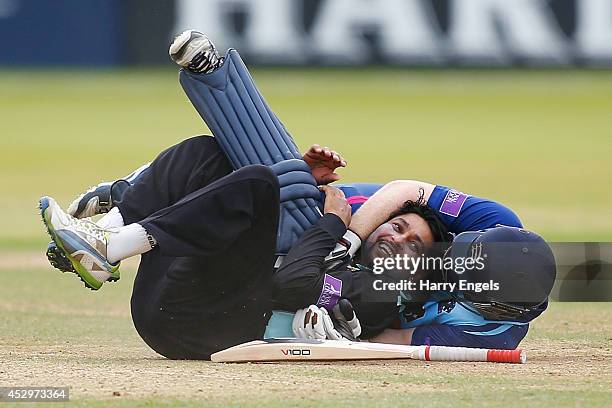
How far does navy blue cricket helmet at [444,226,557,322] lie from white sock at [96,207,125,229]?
127 cm

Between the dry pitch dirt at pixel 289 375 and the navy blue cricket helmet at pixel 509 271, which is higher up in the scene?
the navy blue cricket helmet at pixel 509 271

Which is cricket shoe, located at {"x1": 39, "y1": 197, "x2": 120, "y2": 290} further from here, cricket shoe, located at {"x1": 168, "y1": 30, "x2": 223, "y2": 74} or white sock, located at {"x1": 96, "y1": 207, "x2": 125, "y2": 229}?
cricket shoe, located at {"x1": 168, "y1": 30, "x2": 223, "y2": 74}

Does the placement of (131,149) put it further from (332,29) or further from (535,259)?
(535,259)

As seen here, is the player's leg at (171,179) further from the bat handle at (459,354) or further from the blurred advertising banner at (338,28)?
the blurred advertising banner at (338,28)

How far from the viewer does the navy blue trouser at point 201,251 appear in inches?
180

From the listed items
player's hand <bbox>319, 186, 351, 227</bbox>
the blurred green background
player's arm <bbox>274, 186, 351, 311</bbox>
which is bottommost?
the blurred green background

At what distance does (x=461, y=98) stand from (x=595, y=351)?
587 inches

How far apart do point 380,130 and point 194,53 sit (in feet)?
40.3

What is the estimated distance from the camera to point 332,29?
20.5 meters

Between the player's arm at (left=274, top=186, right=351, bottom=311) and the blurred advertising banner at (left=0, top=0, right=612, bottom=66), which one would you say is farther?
the blurred advertising banner at (left=0, top=0, right=612, bottom=66)

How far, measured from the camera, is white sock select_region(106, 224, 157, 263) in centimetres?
457

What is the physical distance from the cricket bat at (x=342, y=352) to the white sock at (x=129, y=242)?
0.58 meters

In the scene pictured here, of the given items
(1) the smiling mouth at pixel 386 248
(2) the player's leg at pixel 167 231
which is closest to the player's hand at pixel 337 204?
(1) the smiling mouth at pixel 386 248

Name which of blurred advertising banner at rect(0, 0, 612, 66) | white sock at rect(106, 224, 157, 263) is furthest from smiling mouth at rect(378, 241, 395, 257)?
blurred advertising banner at rect(0, 0, 612, 66)
